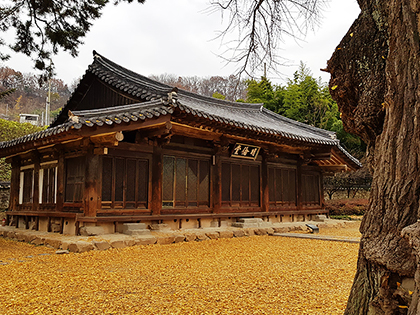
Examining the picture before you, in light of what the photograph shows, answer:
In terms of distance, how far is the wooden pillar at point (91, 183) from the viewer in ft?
28.6

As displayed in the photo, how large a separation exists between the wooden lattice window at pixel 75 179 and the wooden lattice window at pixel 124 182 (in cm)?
68

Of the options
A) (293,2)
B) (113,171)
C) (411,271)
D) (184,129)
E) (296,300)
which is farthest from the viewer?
(184,129)

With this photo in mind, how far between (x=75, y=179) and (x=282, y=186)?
848 cm

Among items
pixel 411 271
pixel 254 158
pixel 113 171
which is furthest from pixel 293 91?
pixel 411 271

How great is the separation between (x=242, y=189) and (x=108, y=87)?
20.6ft

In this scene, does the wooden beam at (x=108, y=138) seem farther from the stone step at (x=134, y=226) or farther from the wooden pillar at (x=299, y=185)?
the wooden pillar at (x=299, y=185)

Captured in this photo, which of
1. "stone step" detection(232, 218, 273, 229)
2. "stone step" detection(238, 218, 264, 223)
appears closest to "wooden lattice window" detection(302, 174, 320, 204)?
"stone step" detection(232, 218, 273, 229)

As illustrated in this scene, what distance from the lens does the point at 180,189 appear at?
10719 mm

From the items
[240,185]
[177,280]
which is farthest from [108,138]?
[240,185]

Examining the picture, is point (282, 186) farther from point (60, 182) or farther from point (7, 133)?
point (7, 133)

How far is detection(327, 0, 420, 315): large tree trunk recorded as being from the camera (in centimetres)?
226

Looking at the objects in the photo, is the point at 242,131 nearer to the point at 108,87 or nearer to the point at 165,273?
the point at 108,87

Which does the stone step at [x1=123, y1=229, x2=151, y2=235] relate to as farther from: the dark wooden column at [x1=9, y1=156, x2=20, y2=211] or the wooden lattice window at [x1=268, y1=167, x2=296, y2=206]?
the wooden lattice window at [x1=268, y1=167, x2=296, y2=206]

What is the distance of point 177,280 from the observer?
16.5 feet
